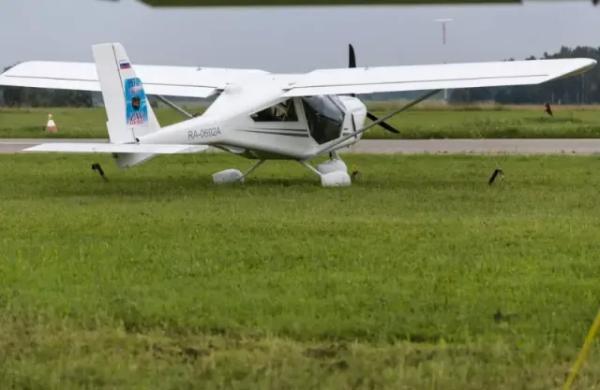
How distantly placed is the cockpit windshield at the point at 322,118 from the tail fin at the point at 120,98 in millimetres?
3176

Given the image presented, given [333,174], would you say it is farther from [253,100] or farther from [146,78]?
[146,78]

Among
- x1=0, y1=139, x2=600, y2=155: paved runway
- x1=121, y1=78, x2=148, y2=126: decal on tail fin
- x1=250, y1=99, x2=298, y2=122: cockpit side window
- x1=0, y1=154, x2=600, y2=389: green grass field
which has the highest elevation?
x1=121, y1=78, x2=148, y2=126: decal on tail fin

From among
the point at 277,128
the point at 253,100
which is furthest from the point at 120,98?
the point at 277,128

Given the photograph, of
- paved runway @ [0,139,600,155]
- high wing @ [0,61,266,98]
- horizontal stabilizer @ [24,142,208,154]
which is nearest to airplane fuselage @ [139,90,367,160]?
horizontal stabilizer @ [24,142,208,154]

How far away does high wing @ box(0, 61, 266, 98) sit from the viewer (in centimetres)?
1828

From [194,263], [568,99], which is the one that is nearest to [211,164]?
[194,263]

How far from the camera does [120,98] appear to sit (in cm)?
1518

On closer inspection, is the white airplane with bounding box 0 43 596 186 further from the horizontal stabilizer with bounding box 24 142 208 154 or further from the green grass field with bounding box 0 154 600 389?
the green grass field with bounding box 0 154 600 389

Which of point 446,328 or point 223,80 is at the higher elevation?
point 223,80

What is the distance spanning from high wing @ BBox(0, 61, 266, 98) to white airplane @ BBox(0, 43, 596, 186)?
20 mm

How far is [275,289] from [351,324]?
1.11 metres

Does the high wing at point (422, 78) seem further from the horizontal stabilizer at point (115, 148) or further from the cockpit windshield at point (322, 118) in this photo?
the horizontal stabilizer at point (115, 148)

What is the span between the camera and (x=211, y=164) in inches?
827

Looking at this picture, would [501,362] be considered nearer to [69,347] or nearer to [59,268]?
→ [69,347]
